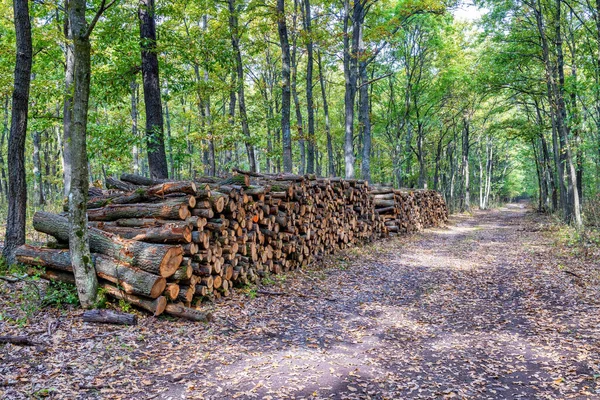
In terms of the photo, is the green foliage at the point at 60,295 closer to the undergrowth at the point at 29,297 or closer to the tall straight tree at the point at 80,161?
the undergrowth at the point at 29,297

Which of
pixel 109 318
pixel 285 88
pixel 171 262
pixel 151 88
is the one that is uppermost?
pixel 285 88

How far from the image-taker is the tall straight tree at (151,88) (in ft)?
32.0

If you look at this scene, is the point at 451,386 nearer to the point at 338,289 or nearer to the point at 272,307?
the point at 272,307

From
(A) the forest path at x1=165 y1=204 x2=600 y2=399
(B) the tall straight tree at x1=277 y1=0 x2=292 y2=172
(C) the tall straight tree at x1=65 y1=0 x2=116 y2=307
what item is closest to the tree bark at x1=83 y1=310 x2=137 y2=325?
(C) the tall straight tree at x1=65 y1=0 x2=116 y2=307

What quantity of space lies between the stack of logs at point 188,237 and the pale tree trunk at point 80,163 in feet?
0.80

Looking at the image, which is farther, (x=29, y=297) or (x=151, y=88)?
(x=151, y=88)

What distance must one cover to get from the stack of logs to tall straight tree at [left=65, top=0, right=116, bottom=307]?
24 cm

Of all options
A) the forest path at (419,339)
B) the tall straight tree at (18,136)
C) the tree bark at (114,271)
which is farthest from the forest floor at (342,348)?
the tall straight tree at (18,136)

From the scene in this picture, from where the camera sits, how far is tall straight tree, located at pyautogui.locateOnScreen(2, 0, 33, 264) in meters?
6.95

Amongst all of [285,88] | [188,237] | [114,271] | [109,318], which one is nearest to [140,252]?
[114,271]

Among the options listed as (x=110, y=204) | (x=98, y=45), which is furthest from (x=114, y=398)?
(x=98, y=45)

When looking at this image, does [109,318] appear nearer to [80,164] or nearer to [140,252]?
[140,252]

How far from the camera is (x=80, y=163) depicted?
16.8 ft

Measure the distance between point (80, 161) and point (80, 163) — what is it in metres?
0.03
